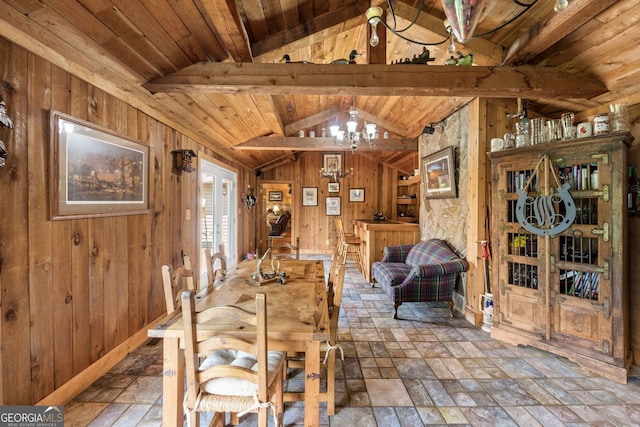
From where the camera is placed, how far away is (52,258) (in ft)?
5.42

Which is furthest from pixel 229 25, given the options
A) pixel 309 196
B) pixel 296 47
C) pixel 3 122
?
pixel 309 196

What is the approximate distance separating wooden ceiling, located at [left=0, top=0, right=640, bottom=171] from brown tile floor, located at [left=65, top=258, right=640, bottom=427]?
221 centimetres

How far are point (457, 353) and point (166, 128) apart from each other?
370cm

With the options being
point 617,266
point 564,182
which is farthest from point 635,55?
point 617,266

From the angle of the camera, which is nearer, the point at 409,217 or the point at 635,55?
the point at 635,55

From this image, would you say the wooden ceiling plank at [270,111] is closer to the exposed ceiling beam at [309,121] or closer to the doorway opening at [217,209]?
the exposed ceiling beam at [309,121]

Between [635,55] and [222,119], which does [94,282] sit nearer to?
[222,119]

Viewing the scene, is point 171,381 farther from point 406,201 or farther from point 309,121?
point 406,201

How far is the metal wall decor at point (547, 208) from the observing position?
2.22m

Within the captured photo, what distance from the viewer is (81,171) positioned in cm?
184

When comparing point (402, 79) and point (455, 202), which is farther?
point (455, 202)

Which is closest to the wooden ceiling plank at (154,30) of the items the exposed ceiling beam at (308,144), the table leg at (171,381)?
the table leg at (171,381)

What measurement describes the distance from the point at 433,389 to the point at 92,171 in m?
2.93

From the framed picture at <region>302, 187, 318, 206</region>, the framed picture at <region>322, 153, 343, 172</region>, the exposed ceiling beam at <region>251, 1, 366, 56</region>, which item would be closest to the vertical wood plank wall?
the framed picture at <region>302, 187, 318, 206</region>
